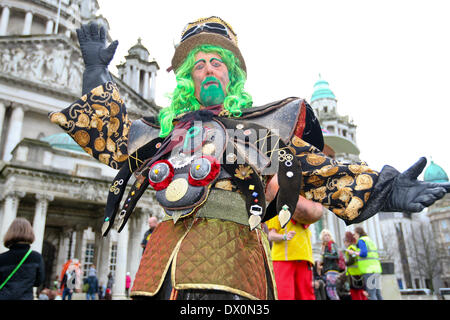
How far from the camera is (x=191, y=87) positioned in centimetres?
255

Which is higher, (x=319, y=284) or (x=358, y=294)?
(x=319, y=284)

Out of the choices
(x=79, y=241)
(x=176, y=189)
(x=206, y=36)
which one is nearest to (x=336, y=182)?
(x=176, y=189)

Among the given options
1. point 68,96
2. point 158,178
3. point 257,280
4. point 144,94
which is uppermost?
point 144,94

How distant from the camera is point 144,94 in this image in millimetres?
31641

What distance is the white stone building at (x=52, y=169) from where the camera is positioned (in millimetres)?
17281

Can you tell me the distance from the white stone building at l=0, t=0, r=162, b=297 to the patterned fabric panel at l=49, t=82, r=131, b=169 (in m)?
16.5

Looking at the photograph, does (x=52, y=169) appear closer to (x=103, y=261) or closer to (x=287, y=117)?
(x=103, y=261)

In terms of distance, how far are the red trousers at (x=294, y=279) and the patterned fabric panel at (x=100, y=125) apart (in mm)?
2553

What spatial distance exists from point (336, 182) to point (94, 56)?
188 centimetres

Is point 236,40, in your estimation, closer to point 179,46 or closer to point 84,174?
point 179,46
